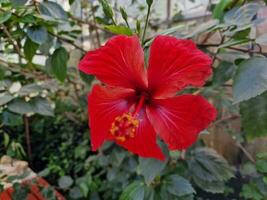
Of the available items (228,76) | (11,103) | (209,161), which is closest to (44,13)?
(11,103)

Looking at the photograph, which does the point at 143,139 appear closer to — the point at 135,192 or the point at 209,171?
the point at 135,192

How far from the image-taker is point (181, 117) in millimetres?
496

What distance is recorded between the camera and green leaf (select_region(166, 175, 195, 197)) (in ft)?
2.44

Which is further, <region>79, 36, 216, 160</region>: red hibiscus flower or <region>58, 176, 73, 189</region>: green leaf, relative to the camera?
<region>58, 176, 73, 189</region>: green leaf

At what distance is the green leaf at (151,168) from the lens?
2.39 ft

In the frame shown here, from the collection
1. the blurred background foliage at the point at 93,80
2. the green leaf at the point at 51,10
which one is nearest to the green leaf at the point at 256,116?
the blurred background foliage at the point at 93,80

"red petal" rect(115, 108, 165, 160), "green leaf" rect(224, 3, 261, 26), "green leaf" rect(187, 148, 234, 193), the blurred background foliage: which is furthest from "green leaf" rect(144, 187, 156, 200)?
"green leaf" rect(224, 3, 261, 26)

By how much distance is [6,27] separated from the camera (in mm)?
877

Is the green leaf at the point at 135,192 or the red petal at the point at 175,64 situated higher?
the red petal at the point at 175,64

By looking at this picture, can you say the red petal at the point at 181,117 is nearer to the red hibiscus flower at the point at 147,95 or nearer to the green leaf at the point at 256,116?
the red hibiscus flower at the point at 147,95

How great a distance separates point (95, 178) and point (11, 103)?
2.03 ft

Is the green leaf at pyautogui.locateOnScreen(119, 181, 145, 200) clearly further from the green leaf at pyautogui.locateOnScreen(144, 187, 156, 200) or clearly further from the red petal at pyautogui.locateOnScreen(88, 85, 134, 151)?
the red petal at pyautogui.locateOnScreen(88, 85, 134, 151)

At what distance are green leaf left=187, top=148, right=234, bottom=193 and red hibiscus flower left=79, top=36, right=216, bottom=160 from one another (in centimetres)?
42

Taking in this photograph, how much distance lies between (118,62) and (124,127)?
→ 0.29ft
